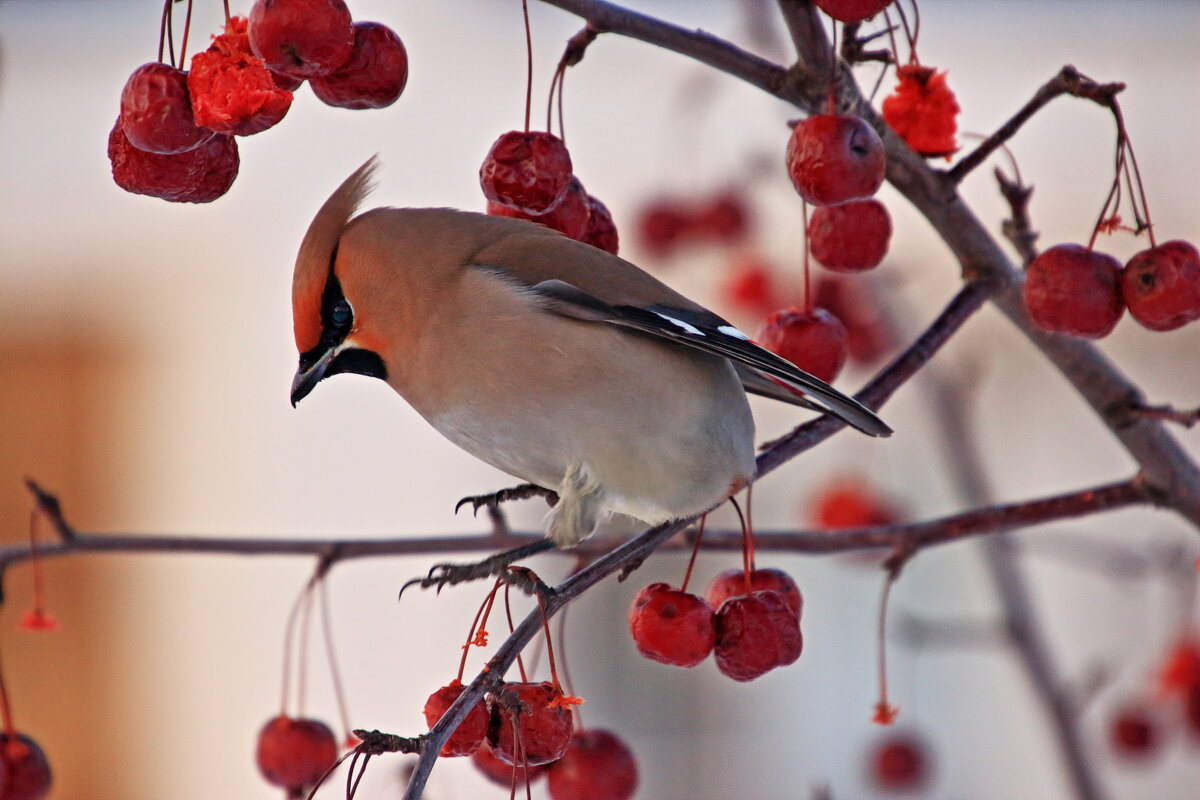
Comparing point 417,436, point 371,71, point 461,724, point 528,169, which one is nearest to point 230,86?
point 371,71

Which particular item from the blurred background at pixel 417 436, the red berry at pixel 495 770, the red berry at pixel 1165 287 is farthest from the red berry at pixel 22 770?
the blurred background at pixel 417 436

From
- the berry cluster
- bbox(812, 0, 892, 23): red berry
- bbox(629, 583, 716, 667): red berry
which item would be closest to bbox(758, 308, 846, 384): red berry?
bbox(629, 583, 716, 667): red berry

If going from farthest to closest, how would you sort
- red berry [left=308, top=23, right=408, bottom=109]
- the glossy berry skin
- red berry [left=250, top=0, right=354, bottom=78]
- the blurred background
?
1. the blurred background
2. the glossy berry skin
3. red berry [left=308, top=23, right=408, bottom=109]
4. red berry [left=250, top=0, right=354, bottom=78]

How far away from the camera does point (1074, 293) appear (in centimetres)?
120

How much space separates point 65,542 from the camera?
139cm

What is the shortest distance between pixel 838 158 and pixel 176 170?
553mm

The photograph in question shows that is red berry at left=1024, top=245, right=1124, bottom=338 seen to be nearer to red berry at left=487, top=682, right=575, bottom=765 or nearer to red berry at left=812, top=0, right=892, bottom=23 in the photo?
red berry at left=812, top=0, right=892, bottom=23

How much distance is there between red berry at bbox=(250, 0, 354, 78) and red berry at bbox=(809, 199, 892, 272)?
1.86 feet

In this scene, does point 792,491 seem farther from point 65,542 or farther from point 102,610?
point 65,542

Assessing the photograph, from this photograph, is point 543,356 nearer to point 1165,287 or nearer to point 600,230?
point 600,230

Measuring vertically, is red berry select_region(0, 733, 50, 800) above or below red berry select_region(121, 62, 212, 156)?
below

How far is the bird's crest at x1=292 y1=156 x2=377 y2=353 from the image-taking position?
138 cm

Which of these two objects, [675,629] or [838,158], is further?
[675,629]

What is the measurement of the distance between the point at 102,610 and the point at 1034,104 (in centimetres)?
383
